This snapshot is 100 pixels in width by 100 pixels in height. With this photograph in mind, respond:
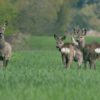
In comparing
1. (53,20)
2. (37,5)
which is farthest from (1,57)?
(53,20)

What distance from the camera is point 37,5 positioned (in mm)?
80875

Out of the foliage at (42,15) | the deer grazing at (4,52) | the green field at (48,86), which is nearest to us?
the green field at (48,86)

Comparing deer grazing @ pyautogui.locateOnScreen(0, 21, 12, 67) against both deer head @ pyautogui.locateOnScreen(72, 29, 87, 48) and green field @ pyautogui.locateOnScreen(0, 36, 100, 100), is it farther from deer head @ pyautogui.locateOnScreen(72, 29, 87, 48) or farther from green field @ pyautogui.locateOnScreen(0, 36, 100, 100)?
green field @ pyautogui.locateOnScreen(0, 36, 100, 100)

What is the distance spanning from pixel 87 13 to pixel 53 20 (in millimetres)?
27656

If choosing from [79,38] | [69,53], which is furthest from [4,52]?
[79,38]

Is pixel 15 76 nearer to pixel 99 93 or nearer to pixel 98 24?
pixel 99 93

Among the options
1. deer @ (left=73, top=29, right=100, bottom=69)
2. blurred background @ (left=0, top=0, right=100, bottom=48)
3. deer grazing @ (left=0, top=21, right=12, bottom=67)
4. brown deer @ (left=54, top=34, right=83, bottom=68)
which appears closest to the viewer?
brown deer @ (left=54, top=34, right=83, bottom=68)

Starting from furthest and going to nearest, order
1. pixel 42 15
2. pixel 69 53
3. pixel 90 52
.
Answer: pixel 42 15, pixel 90 52, pixel 69 53

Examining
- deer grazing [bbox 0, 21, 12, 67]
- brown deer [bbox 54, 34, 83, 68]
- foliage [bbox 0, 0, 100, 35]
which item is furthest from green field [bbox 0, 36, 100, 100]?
foliage [bbox 0, 0, 100, 35]

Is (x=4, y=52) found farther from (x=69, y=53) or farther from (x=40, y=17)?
(x=40, y=17)

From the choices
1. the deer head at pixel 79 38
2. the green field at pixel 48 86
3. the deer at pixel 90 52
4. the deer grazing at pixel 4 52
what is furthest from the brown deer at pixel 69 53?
the green field at pixel 48 86

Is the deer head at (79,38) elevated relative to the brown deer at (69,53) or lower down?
elevated

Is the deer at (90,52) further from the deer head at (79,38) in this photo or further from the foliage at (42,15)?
the foliage at (42,15)

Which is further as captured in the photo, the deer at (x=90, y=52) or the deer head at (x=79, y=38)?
the deer head at (x=79, y=38)
